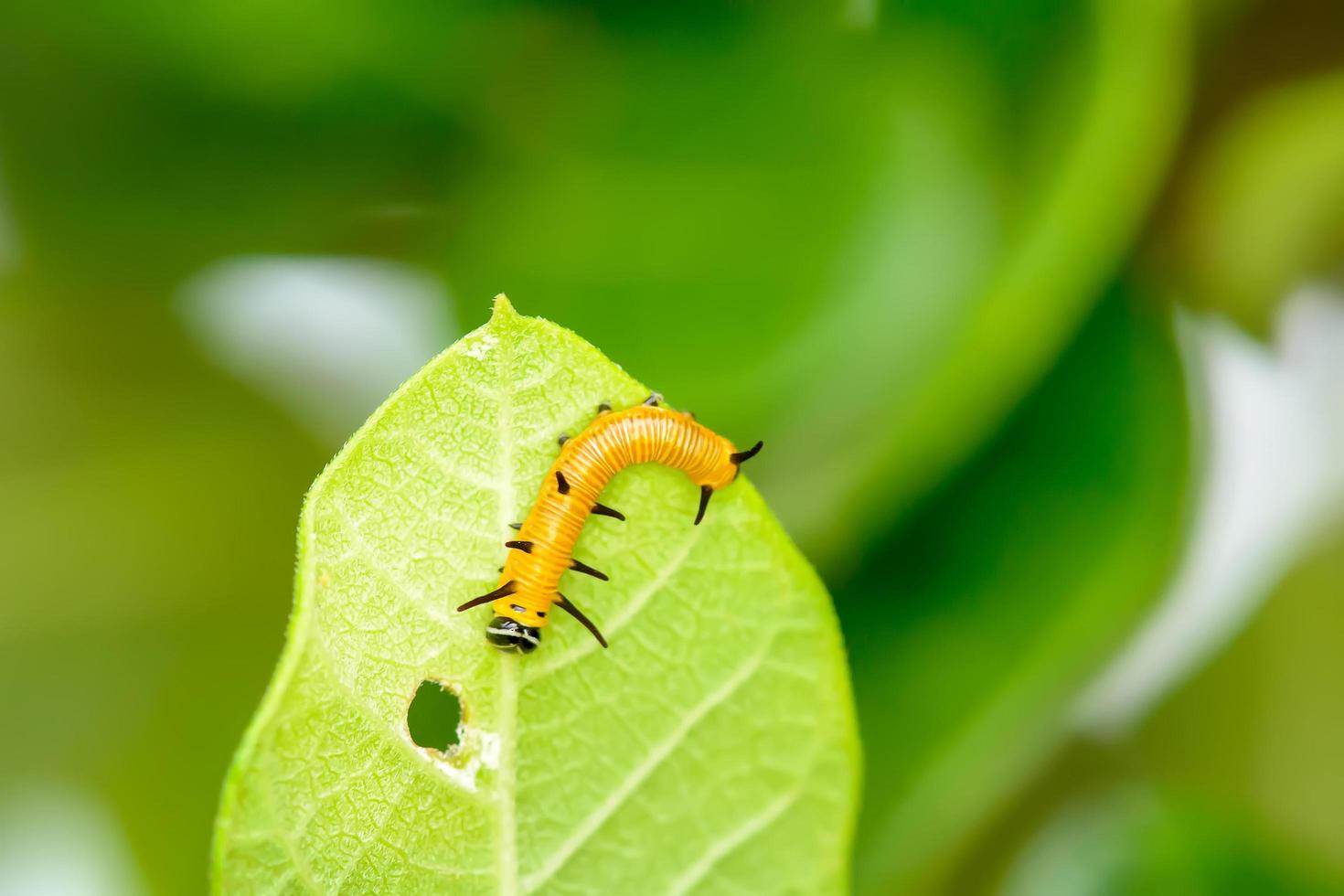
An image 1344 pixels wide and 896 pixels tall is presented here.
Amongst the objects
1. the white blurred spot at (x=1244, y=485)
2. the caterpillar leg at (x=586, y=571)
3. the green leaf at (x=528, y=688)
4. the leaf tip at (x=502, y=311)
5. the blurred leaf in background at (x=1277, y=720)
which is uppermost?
the white blurred spot at (x=1244, y=485)

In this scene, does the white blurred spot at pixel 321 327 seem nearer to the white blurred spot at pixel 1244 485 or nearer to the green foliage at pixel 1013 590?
the green foliage at pixel 1013 590

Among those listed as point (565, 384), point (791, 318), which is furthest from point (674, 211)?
point (565, 384)

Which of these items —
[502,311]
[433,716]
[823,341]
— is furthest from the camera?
[823,341]

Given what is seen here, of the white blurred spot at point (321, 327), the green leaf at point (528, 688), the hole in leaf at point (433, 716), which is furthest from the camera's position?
the white blurred spot at point (321, 327)

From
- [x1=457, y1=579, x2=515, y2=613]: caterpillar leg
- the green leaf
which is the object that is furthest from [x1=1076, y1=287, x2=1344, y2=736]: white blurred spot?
[x1=457, y1=579, x2=515, y2=613]: caterpillar leg

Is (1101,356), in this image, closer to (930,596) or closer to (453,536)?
(930,596)

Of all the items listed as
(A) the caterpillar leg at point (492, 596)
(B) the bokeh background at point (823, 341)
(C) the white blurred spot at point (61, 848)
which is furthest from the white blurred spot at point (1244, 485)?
(C) the white blurred spot at point (61, 848)

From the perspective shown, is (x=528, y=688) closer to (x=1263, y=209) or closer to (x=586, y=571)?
(x=586, y=571)

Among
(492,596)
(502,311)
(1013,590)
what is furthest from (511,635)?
(1013,590)
